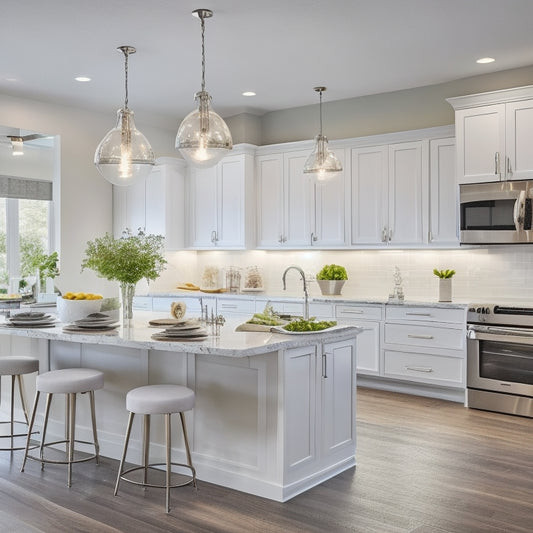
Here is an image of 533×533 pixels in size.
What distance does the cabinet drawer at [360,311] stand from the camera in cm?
600

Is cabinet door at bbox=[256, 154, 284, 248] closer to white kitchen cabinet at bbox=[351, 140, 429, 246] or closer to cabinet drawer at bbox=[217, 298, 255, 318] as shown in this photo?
cabinet drawer at bbox=[217, 298, 255, 318]

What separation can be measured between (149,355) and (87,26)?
2480 millimetres

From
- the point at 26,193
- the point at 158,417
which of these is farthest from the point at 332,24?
the point at 26,193

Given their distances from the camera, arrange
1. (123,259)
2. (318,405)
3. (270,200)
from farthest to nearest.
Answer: (270,200), (123,259), (318,405)

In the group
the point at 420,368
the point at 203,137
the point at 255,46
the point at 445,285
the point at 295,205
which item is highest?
the point at 255,46

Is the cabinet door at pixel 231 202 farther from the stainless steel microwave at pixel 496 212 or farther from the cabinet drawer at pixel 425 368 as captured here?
the stainless steel microwave at pixel 496 212

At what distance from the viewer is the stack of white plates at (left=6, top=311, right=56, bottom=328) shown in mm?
4164

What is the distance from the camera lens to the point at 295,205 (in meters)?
7.00

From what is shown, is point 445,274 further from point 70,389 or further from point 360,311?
point 70,389

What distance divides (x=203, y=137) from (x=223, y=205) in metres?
3.52

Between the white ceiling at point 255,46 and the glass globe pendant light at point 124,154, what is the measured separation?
85 centimetres

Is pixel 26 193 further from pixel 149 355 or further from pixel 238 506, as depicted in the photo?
pixel 238 506

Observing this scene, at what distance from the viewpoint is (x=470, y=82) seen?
610 cm

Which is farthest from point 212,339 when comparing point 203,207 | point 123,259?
point 203,207
